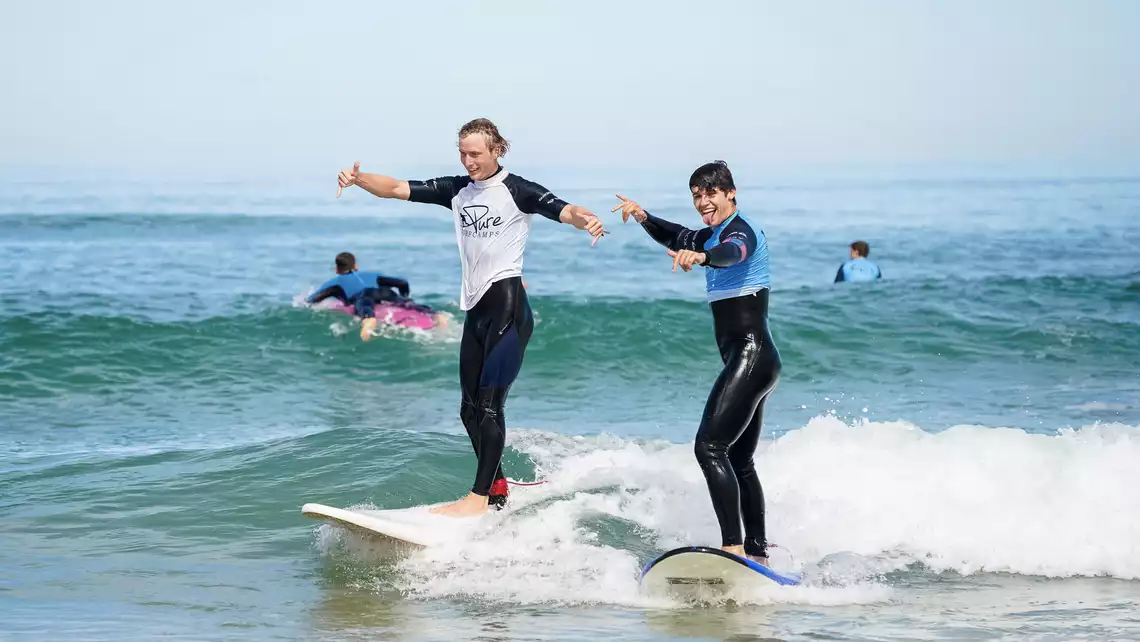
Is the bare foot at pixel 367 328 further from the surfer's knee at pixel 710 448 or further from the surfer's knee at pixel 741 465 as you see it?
the surfer's knee at pixel 710 448

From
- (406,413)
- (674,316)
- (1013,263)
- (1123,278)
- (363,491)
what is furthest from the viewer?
(1013,263)

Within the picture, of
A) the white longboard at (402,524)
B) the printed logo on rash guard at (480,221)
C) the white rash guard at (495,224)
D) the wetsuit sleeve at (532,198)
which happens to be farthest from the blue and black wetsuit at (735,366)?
the white longboard at (402,524)

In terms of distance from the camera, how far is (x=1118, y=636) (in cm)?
583

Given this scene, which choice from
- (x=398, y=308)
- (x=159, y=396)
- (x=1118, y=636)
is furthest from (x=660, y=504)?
(x=398, y=308)

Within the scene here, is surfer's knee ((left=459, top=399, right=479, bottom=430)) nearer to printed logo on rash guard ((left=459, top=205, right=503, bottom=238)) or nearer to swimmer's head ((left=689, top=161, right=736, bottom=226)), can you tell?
printed logo on rash guard ((left=459, top=205, right=503, bottom=238))

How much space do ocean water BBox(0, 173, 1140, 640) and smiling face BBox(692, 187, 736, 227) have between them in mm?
2017

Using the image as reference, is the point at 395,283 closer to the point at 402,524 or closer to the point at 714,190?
the point at 402,524

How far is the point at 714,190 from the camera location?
6.23 meters

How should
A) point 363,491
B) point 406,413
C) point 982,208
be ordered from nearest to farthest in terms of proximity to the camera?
point 363,491
point 406,413
point 982,208

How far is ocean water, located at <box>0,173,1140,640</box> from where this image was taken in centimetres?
636

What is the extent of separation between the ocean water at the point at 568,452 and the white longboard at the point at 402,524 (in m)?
0.10

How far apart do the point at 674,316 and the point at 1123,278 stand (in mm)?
9921

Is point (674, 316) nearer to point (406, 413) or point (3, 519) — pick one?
point (406, 413)

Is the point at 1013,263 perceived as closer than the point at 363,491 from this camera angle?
No
